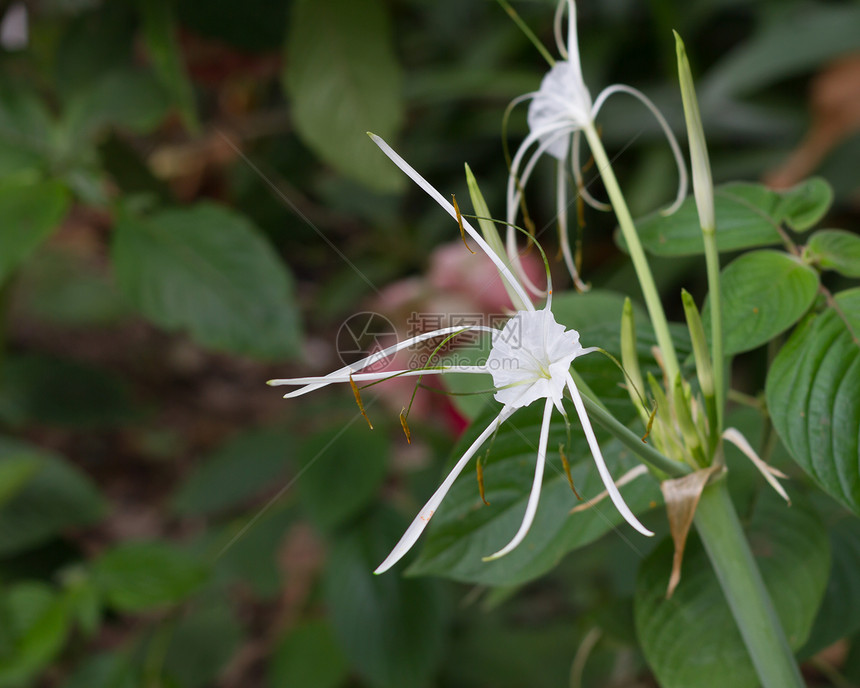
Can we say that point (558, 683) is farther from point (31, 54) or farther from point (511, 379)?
point (31, 54)

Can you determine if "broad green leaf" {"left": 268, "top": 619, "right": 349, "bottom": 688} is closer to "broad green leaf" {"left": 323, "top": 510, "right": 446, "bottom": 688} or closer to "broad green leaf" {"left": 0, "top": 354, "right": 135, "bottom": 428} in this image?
"broad green leaf" {"left": 323, "top": 510, "right": 446, "bottom": 688}

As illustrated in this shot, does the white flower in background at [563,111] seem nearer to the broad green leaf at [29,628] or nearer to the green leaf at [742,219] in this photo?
the green leaf at [742,219]

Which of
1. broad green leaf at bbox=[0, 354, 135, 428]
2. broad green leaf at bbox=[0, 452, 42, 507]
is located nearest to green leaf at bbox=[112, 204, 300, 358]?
broad green leaf at bbox=[0, 452, 42, 507]

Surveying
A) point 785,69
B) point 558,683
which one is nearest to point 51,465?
point 558,683

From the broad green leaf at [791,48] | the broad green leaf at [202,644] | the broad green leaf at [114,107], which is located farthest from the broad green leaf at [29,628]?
the broad green leaf at [791,48]

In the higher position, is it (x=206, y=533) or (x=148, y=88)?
(x=148, y=88)

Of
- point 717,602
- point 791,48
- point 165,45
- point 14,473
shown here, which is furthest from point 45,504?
point 791,48

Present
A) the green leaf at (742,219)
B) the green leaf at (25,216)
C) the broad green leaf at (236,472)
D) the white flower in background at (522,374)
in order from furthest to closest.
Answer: the broad green leaf at (236,472), the green leaf at (25,216), the green leaf at (742,219), the white flower in background at (522,374)
